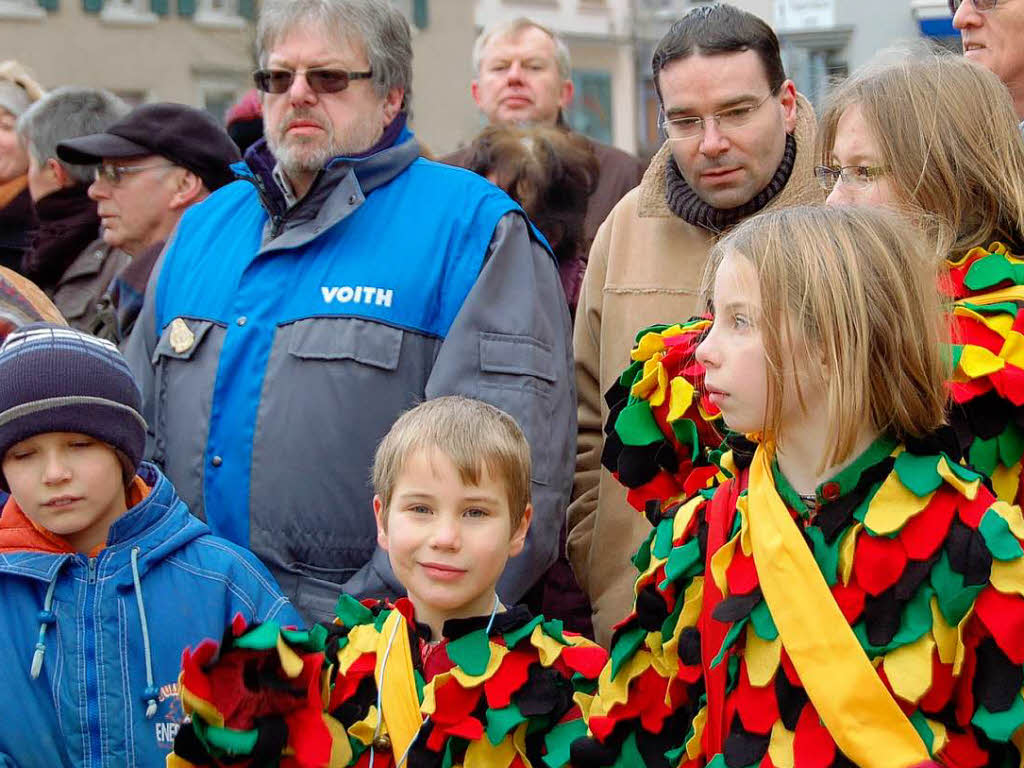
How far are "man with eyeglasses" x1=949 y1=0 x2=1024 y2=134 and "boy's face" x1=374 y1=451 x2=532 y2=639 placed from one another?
1.50 metres

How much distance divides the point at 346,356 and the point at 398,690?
0.97 m

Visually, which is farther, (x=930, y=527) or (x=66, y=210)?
(x=66, y=210)

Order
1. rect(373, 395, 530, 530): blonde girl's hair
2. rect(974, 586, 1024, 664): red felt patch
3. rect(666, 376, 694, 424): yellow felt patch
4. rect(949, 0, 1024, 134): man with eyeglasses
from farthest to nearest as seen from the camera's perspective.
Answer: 1. rect(949, 0, 1024, 134): man with eyeglasses
2. rect(373, 395, 530, 530): blonde girl's hair
3. rect(666, 376, 694, 424): yellow felt patch
4. rect(974, 586, 1024, 664): red felt patch

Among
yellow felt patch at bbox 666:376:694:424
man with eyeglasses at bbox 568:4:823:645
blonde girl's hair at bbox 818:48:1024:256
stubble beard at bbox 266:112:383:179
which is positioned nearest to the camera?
blonde girl's hair at bbox 818:48:1024:256

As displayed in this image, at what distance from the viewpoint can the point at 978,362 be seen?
8.42ft

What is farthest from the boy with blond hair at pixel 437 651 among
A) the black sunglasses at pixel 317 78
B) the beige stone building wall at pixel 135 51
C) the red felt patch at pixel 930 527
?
the beige stone building wall at pixel 135 51

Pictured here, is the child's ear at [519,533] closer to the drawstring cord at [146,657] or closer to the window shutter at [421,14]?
the drawstring cord at [146,657]

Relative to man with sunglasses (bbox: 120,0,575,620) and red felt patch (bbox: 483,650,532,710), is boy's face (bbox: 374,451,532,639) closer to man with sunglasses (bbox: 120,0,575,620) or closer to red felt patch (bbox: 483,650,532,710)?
red felt patch (bbox: 483,650,532,710)

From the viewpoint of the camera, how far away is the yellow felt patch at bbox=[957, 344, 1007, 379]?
8.38 feet

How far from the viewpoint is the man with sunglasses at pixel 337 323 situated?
3543 mm

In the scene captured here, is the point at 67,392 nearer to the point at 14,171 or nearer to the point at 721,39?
the point at 721,39

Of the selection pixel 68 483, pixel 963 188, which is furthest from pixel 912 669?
pixel 68 483

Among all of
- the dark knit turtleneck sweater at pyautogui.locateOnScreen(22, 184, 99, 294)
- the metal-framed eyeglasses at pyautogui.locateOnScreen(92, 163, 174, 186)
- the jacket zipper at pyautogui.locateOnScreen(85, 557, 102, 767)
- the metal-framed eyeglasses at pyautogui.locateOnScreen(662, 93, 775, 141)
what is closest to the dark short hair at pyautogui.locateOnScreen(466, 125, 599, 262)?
the metal-framed eyeglasses at pyautogui.locateOnScreen(92, 163, 174, 186)

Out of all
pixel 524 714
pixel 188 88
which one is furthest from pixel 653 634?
pixel 188 88
